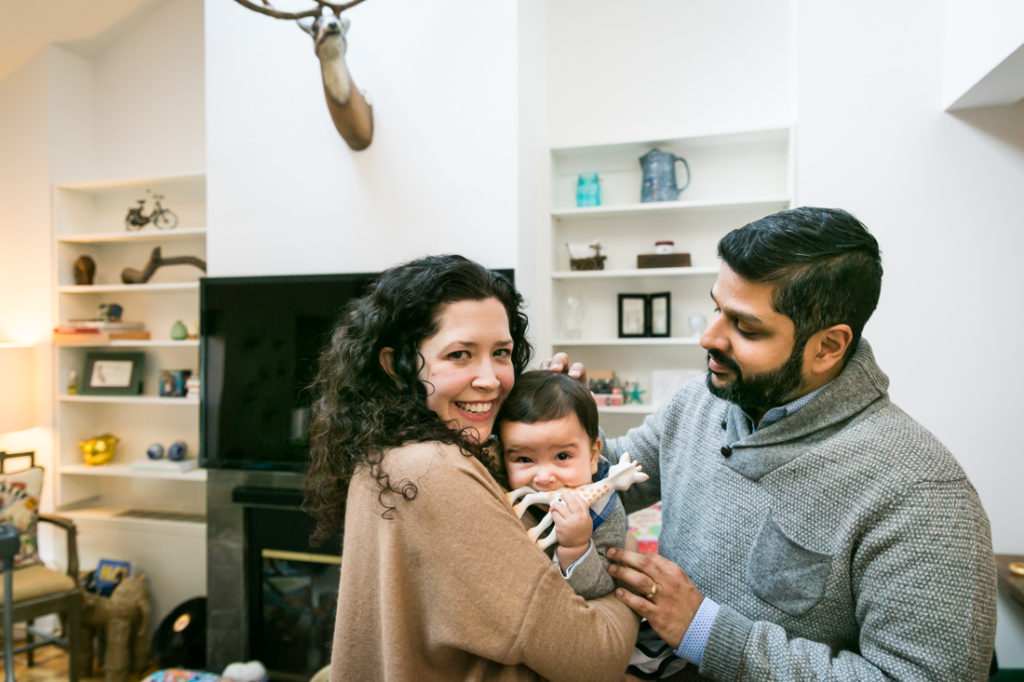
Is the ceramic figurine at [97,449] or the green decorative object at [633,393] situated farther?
the ceramic figurine at [97,449]

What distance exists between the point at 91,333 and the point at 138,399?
53cm

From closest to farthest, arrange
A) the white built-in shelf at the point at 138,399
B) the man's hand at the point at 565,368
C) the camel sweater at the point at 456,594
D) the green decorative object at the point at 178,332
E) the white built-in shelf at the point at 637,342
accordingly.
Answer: the camel sweater at the point at 456,594
the man's hand at the point at 565,368
the white built-in shelf at the point at 637,342
the white built-in shelf at the point at 138,399
the green decorative object at the point at 178,332

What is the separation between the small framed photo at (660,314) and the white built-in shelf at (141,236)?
8.71ft

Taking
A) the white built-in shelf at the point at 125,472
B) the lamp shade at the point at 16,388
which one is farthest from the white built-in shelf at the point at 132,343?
the white built-in shelf at the point at 125,472

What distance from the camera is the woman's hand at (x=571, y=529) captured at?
3.53 ft

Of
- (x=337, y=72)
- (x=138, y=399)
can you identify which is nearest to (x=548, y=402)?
(x=337, y=72)

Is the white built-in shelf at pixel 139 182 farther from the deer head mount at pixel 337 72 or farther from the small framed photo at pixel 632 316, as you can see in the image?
the small framed photo at pixel 632 316


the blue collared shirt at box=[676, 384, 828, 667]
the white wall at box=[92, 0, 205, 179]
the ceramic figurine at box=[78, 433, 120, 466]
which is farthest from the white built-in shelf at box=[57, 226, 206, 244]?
the blue collared shirt at box=[676, 384, 828, 667]

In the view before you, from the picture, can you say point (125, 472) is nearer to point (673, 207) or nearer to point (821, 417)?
point (673, 207)

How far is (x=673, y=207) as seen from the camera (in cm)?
318

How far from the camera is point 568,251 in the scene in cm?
353

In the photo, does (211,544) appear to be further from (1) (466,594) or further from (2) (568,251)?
(1) (466,594)

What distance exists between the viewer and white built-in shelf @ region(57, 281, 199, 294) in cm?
375

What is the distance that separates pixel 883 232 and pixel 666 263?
99 cm
